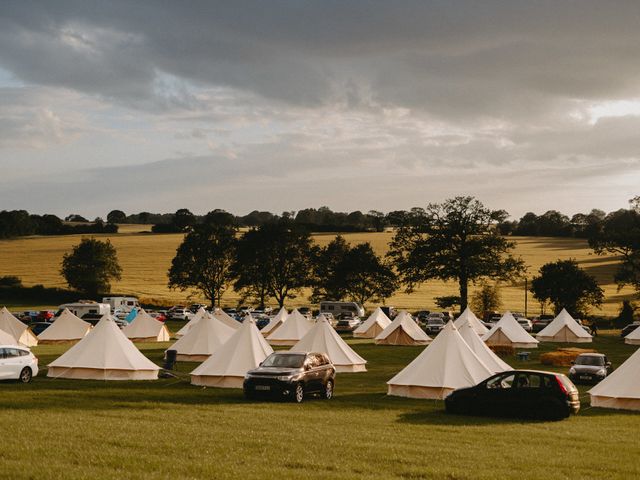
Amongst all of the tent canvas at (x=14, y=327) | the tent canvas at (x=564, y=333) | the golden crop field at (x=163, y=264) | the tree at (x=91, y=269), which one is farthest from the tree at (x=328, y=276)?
the tent canvas at (x=14, y=327)

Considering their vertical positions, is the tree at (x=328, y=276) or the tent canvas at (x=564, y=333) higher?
the tree at (x=328, y=276)

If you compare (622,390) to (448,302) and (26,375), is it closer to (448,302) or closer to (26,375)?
(26,375)

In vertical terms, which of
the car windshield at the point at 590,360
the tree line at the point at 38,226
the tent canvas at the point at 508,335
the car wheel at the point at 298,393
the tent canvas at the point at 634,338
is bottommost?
the tent canvas at the point at 634,338

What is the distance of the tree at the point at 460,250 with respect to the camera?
8631 cm

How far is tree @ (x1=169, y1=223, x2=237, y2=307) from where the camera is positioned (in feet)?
336

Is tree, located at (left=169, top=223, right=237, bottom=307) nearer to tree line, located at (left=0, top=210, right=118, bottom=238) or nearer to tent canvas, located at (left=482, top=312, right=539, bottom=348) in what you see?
tent canvas, located at (left=482, top=312, right=539, bottom=348)

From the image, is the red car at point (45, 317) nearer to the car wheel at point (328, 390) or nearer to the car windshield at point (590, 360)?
the car windshield at point (590, 360)

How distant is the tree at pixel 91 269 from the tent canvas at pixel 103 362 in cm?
7329

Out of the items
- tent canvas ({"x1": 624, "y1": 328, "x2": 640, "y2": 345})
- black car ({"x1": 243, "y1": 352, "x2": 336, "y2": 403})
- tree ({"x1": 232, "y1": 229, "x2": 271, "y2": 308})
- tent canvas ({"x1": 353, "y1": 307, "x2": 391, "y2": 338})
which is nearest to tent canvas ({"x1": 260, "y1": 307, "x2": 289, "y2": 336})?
tent canvas ({"x1": 353, "y1": 307, "x2": 391, "y2": 338})

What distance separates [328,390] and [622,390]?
32.3ft

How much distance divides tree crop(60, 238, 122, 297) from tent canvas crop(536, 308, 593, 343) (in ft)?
194

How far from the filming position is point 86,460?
14.6m

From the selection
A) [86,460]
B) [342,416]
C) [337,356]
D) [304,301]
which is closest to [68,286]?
[304,301]

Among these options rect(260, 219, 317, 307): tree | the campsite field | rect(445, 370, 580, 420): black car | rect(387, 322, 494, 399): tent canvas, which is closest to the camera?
the campsite field
